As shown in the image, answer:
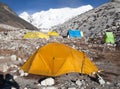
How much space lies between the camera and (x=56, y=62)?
58.3 feet

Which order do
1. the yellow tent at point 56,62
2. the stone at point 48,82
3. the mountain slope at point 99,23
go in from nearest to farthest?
the stone at point 48,82
the yellow tent at point 56,62
the mountain slope at point 99,23

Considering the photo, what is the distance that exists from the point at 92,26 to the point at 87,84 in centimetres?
7329

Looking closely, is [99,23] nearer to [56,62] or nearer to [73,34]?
[73,34]

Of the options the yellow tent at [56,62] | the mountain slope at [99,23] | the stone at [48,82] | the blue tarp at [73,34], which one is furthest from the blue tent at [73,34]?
the stone at [48,82]

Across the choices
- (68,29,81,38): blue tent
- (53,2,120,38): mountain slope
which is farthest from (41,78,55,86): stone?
(53,2,120,38): mountain slope

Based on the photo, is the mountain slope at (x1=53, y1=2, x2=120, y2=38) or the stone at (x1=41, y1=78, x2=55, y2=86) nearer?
the stone at (x1=41, y1=78, x2=55, y2=86)

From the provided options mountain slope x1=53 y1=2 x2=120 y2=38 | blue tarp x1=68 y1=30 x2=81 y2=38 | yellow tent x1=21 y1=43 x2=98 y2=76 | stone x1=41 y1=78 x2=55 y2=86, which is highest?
mountain slope x1=53 y1=2 x2=120 y2=38

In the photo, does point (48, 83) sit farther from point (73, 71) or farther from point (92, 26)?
point (92, 26)

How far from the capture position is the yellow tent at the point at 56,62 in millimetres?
17688

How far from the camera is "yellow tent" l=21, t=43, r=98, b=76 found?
1769cm

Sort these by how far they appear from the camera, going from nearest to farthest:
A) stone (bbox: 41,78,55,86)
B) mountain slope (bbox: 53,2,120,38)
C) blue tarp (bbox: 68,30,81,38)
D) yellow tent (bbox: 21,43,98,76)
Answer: stone (bbox: 41,78,55,86) < yellow tent (bbox: 21,43,98,76) < blue tarp (bbox: 68,30,81,38) < mountain slope (bbox: 53,2,120,38)

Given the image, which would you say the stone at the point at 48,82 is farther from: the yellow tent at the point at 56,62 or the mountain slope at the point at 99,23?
the mountain slope at the point at 99,23

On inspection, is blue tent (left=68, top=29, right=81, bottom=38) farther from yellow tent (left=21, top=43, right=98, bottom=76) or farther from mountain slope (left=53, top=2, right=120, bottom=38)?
yellow tent (left=21, top=43, right=98, bottom=76)

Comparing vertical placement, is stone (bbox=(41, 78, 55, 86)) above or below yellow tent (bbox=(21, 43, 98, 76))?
below
